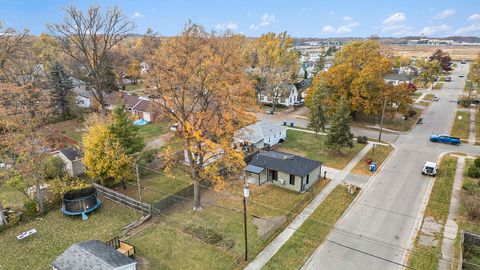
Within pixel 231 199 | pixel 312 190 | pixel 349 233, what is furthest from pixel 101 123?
pixel 349 233

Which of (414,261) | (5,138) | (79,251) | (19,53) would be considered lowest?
(414,261)

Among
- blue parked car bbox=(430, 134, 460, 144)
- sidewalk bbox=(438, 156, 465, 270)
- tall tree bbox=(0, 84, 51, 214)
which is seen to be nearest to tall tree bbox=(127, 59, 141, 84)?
tall tree bbox=(0, 84, 51, 214)

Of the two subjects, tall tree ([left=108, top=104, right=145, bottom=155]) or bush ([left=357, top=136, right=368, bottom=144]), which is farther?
bush ([left=357, top=136, right=368, bottom=144])

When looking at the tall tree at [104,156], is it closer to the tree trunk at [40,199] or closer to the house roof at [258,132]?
the tree trunk at [40,199]

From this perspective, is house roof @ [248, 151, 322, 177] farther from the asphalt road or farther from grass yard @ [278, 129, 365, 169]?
grass yard @ [278, 129, 365, 169]

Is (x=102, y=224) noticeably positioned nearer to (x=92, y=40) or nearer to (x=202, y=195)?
(x=202, y=195)

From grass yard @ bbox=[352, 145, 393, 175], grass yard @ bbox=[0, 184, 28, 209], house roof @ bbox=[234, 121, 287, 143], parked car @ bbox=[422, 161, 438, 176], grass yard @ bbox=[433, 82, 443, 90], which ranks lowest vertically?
grass yard @ bbox=[0, 184, 28, 209]
